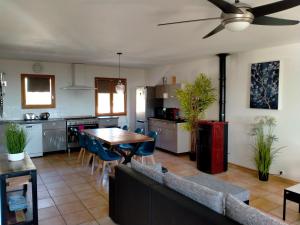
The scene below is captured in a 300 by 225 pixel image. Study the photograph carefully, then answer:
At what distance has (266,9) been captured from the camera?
2.20 metres

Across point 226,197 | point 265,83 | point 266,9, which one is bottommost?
point 226,197

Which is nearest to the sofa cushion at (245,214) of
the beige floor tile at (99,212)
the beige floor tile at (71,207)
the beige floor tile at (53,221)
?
the beige floor tile at (99,212)

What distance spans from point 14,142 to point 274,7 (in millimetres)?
3153

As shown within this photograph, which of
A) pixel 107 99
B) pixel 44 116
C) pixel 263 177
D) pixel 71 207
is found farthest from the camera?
pixel 107 99

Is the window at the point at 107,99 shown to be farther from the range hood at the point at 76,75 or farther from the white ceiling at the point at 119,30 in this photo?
the white ceiling at the point at 119,30

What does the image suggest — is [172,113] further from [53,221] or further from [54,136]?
[53,221]

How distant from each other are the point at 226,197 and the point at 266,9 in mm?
1704

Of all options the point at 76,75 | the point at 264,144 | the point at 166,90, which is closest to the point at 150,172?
the point at 264,144

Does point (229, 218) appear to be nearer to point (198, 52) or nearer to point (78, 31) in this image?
point (78, 31)

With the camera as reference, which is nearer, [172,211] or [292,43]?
[172,211]

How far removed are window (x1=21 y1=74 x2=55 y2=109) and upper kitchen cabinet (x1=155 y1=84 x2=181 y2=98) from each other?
319 centimetres

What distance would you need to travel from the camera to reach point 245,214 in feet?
5.19

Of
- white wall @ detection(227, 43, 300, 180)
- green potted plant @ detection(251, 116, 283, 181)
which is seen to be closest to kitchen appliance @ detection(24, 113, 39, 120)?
white wall @ detection(227, 43, 300, 180)

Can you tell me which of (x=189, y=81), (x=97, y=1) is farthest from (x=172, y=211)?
(x=189, y=81)
